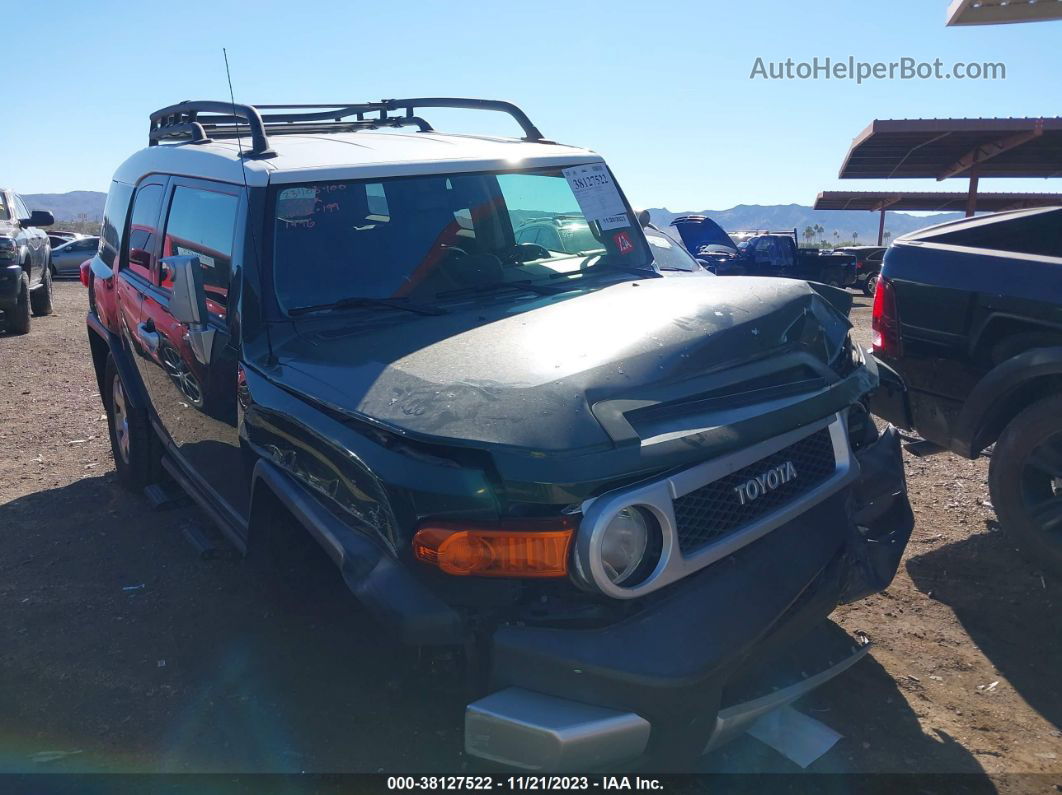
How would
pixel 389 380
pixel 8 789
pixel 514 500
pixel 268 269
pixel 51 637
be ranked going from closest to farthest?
pixel 514 500
pixel 389 380
pixel 8 789
pixel 268 269
pixel 51 637

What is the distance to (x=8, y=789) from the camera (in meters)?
2.88

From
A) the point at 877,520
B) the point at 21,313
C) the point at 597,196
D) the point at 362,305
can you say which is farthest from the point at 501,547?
the point at 21,313

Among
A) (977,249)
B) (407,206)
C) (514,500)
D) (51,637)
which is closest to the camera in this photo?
(514,500)

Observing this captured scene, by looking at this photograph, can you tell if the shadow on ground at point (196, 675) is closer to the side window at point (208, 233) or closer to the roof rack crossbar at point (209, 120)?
the side window at point (208, 233)

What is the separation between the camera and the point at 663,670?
6.84ft

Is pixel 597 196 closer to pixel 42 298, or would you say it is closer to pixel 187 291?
pixel 187 291

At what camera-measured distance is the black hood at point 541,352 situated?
2.29 m

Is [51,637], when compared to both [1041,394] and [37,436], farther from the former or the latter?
[1041,394]

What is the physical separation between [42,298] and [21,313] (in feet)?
7.85

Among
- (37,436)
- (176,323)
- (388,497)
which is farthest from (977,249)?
(37,436)

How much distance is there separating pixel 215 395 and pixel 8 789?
151cm

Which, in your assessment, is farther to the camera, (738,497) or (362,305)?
(362,305)

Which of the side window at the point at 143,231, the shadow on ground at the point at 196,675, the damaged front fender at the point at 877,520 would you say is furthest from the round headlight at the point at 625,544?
the side window at the point at 143,231

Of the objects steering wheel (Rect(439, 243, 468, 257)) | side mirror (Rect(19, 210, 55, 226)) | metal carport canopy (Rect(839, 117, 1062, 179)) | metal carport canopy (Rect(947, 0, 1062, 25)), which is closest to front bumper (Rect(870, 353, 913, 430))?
steering wheel (Rect(439, 243, 468, 257))
